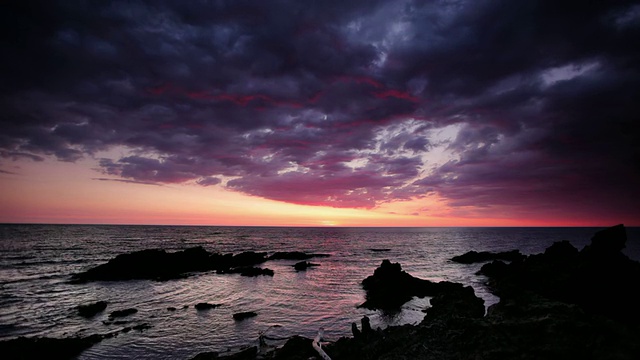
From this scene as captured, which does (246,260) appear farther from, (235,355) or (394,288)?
(235,355)

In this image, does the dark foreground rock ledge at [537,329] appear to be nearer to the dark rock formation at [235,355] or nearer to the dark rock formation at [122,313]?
the dark rock formation at [235,355]

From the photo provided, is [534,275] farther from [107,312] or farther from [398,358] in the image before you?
[107,312]

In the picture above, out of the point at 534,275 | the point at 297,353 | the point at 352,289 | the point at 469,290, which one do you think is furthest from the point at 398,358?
the point at 352,289

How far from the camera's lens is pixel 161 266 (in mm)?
53000

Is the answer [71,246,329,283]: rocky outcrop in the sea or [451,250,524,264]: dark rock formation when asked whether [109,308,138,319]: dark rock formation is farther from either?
[451,250,524,264]: dark rock formation

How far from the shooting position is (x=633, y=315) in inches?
446

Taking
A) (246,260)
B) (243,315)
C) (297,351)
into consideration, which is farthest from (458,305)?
(246,260)

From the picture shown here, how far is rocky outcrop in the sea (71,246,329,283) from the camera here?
46.4 m

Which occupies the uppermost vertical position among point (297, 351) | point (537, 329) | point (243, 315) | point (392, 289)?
point (537, 329)

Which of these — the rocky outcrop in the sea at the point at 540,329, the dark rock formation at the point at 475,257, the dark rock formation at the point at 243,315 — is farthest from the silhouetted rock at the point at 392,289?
the dark rock formation at the point at 475,257

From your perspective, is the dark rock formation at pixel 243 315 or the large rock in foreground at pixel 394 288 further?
the large rock in foreground at pixel 394 288

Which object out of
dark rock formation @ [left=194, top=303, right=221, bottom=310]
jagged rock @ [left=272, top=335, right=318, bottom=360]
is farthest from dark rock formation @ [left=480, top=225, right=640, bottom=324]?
dark rock formation @ [left=194, top=303, right=221, bottom=310]

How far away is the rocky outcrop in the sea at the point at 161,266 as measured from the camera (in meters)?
46.4

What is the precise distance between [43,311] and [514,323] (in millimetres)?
37774
